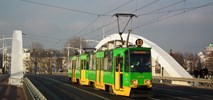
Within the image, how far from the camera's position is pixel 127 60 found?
2352 cm

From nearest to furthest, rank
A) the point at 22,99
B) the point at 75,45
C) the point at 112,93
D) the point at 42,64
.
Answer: the point at 112,93, the point at 22,99, the point at 75,45, the point at 42,64

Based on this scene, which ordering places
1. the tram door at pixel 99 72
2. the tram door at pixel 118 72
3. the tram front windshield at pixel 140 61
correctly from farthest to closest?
the tram door at pixel 99 72 < the tram door at pixel 118 72 < the tram front windshield at pixel 140 61

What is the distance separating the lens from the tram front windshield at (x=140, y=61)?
23250 mm

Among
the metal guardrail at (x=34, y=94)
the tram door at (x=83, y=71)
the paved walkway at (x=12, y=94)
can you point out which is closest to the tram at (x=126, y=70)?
the metal guardrail at (x=34, y=94)

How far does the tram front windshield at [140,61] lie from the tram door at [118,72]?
1.08 m

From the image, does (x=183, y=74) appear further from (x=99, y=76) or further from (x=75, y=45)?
(x=75, y=45)

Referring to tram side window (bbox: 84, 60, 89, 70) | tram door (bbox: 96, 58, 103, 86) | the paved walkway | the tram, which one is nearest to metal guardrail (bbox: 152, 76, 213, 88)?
tram side window (bbox: 84, 60, 89, 70)

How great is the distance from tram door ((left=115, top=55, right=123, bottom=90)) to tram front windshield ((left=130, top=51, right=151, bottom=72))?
1.08 metres

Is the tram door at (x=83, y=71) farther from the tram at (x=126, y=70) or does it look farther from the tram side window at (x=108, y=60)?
the tram side window at (x=108, y=60)

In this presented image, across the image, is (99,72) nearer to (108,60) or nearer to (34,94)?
(108,60)

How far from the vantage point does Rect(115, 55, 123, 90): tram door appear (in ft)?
79.7

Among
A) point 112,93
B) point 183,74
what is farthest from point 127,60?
point 183,74

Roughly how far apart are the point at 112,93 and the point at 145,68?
406 cm

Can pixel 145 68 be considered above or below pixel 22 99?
above
